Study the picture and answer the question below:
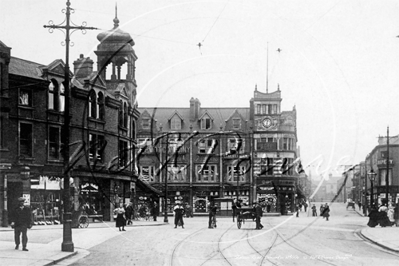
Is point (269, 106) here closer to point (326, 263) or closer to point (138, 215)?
point (138, 215)

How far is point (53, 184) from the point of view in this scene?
123 feet

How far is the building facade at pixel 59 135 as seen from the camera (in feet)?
110

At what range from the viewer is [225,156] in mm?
70875

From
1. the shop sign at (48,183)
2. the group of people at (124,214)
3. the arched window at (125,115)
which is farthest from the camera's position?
the arched window at (125,115)

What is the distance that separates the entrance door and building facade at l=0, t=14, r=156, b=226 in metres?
0.06

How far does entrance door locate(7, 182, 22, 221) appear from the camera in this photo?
32969 millimetres

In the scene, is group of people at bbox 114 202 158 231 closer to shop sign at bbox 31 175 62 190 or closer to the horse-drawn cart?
shop sign at bbox 31 175 62 190

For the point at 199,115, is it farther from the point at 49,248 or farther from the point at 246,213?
the point at 49,248

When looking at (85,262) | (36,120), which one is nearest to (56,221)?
(36,120)

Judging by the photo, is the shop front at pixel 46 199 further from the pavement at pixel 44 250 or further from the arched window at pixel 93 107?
the pavement at pixel 44 250

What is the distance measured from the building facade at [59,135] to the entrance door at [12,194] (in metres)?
0.06

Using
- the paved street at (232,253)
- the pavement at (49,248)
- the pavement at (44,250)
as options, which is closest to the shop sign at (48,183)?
the pavement at (49,248)

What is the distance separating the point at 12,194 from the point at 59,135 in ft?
18.4

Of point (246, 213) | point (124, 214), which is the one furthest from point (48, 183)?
point (246, 213)
